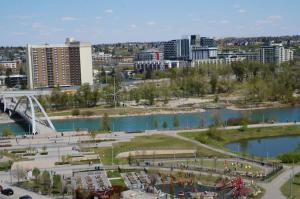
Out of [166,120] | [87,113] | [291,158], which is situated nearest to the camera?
[291,158]

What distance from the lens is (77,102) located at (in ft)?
117

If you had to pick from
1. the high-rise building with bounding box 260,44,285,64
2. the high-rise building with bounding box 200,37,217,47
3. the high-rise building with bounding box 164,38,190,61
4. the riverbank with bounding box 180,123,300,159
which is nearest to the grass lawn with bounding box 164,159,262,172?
the riverbank with bounding box 180,123,300,159

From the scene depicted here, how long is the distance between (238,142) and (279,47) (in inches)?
1564

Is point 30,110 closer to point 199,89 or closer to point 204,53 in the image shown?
point 199,89

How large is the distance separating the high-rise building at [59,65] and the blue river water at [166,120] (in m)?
15.6

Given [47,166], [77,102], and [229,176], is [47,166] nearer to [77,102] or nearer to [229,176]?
[229,176]

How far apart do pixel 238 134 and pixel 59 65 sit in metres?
27.3

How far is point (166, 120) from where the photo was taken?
2931 cm

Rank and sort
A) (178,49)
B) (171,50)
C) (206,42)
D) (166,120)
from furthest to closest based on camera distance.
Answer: (206,42)
(171,50)
(178,49)
(166,120)

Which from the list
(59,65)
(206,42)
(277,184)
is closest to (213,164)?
(277,184)

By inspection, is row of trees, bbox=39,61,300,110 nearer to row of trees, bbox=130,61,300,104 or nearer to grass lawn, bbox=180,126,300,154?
row of trees, bbox=130,61,300,104

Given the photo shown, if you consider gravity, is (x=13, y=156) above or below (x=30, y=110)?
below

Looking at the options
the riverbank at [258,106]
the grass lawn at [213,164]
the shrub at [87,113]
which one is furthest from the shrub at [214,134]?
the shrub at [87,113]

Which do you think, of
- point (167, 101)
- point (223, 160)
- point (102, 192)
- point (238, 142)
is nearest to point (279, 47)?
point (167, 101)
